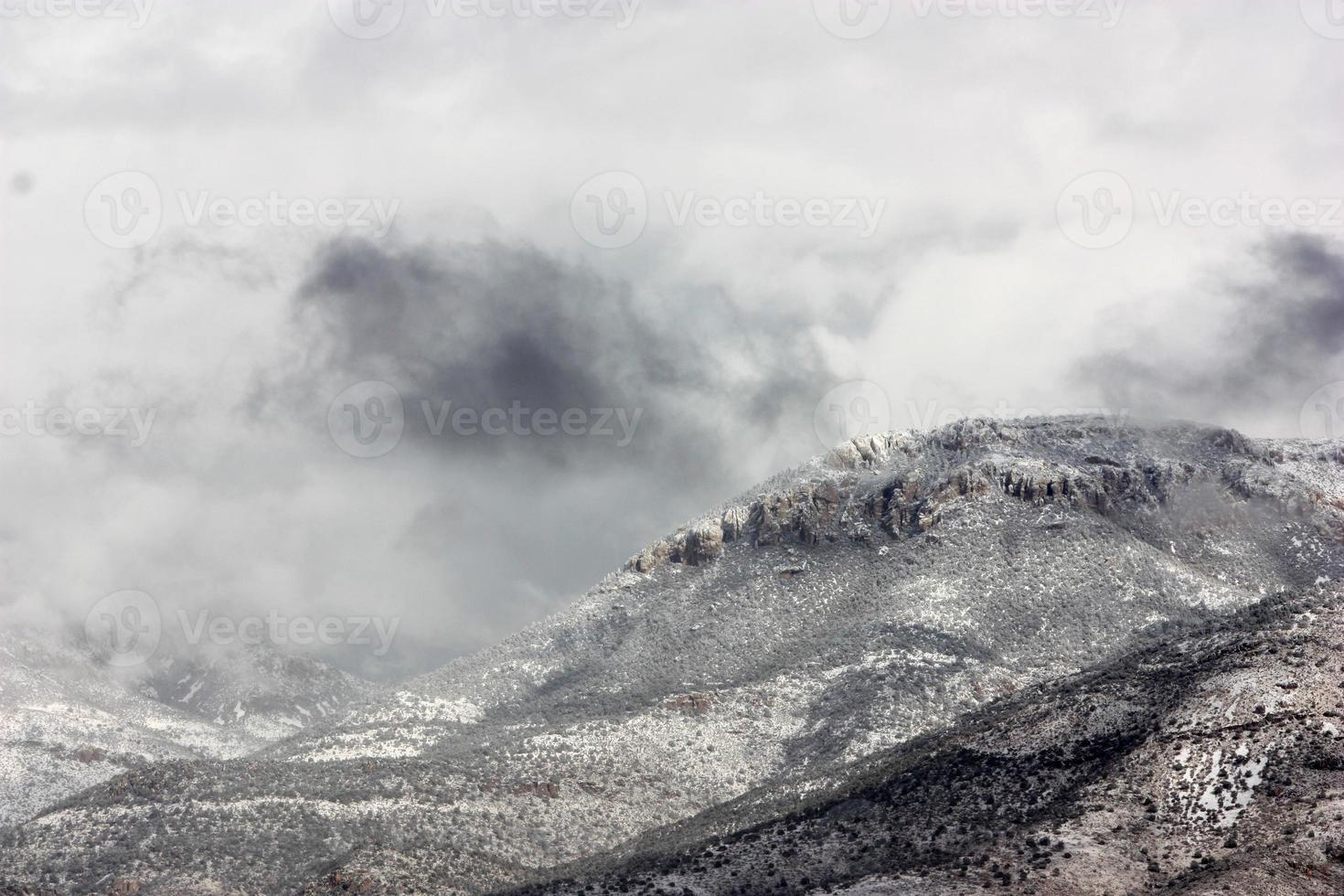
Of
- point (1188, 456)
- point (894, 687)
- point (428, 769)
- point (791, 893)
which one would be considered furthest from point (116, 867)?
point (1188, 456)

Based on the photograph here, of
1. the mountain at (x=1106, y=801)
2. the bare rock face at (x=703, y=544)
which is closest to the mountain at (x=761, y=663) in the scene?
the bare rock face at (x=703, y=544)

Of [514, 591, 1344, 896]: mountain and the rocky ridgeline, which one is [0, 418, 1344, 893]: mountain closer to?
the rocky ridgeline

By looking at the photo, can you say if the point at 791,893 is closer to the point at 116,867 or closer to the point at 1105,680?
the point at 1105,680

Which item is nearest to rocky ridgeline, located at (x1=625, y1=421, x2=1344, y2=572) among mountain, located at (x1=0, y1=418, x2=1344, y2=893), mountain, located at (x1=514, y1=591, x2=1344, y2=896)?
mountain, located at (x1=0, y1=418, x2=1344, y2=893)

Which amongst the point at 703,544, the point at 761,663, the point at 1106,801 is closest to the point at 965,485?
the point at 703,544

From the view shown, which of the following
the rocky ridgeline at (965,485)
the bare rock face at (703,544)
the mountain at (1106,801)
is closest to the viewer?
the mountain at (1106,801)

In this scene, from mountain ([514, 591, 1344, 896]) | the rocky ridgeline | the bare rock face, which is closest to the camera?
mountain ([514, 591, 1344, 896])

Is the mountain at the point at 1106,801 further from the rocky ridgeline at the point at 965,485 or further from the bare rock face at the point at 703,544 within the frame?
the bare rock face at the point at 703,544
